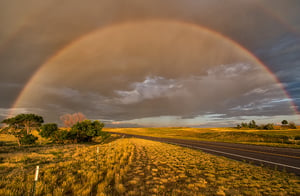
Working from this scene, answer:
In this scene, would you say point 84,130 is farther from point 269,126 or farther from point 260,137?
point 269,126

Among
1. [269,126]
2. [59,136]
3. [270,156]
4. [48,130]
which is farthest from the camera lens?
[269,126]

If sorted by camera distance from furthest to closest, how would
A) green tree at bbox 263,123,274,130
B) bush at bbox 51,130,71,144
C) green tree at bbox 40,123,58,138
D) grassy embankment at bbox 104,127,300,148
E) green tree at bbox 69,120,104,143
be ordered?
1. green tree at bbox 263,123,274,130
2. green tree at bbox 69,120,104,143
3. bush at bbox 51,130,71,144
4. green tree at bbox 40,123,58,138
5. grassy embankment at bbox 104,127,300,148

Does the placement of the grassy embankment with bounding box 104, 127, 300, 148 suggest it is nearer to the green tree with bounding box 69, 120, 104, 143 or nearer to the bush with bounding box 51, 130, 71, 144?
the green tree with bounding box 69, 120, 104, 143

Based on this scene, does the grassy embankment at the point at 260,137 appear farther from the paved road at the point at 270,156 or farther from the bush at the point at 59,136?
the bush at the point at 59,136

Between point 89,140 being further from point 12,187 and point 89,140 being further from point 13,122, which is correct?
point 12,187

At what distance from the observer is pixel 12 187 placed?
6.25 metres

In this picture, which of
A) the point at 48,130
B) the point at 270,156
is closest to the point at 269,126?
the point at 270,156

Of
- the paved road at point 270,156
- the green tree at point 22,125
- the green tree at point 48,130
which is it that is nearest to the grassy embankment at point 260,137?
the paved road at point 270,156

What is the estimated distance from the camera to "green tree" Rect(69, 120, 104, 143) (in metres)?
36.5

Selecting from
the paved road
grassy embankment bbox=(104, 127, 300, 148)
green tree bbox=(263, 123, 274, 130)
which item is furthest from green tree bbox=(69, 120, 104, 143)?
green tree bbox=(263, 123, 274, 130)

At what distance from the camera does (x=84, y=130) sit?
36.8m

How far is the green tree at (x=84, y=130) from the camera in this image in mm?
36500

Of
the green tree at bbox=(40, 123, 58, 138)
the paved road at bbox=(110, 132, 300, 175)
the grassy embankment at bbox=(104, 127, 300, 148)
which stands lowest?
the grassy embankment at bbox=(104, 127, 300, 148)

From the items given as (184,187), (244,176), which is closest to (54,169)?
(184,187)
